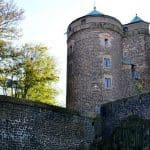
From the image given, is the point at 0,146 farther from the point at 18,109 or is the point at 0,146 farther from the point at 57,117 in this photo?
the point at 57,117

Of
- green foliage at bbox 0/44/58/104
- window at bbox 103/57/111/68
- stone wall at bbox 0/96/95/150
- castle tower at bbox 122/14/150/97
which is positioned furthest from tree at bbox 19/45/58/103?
stone wall at bbox 0/96/95/150

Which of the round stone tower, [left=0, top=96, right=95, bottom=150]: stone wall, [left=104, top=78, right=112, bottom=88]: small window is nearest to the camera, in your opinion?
[left=0, top=96, right=95, bottom=150]: stone wall

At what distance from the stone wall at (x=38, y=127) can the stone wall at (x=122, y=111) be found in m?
1.08

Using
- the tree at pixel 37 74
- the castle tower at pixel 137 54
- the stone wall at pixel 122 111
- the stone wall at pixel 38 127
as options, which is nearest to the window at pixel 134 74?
the castle tower at pixel 137 54

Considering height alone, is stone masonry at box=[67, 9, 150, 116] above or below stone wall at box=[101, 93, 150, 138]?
above

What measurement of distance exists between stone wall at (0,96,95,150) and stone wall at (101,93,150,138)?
1082 mm

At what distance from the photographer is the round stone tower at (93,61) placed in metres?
32.7

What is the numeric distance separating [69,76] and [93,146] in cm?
1261

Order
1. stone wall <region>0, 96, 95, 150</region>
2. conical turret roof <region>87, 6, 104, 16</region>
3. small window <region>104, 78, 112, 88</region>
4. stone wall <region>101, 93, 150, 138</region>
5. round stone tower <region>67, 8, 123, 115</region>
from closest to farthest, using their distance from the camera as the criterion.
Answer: stone wall <region>0, 96, 95, 150</region> → stone wall <region>101, 93, 150, 138</region> → round stone tower <region>67, 8, 123, 115</region> → small window <region>104, 78, 112, 88</region> → conical turret roof <region>87, 6, 104, 16</region>

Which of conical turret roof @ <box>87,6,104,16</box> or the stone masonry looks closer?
the stone masonry

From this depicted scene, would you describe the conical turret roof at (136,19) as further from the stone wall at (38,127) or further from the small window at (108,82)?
the stone wall at (38,127)

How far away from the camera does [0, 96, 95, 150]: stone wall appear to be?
19.3 meters

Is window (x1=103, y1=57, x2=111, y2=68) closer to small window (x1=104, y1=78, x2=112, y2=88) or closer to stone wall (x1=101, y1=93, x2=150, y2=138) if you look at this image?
small window (x1=104, y1=78, x2=112, y2=88)

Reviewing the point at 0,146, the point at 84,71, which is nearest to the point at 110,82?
the point at 84,71
